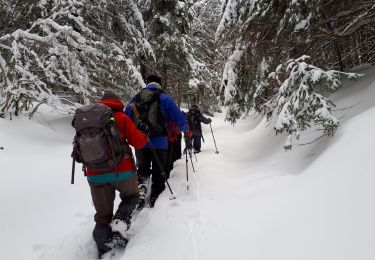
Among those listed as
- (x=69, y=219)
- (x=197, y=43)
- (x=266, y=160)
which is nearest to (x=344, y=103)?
(x=266, y=160)

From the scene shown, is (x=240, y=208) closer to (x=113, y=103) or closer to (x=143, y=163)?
(x=143, y=163)

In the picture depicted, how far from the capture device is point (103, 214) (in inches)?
176

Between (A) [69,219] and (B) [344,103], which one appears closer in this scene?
(A) [69,219]

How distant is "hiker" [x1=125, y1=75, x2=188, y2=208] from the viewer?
19.2 feet

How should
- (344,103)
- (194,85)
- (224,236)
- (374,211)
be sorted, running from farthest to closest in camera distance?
(194,85) < (344,103) < (224,236) < (374,211)

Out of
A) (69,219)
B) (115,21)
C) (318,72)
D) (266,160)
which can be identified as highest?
(115,21)

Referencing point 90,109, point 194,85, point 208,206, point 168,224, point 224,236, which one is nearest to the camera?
point 90,109

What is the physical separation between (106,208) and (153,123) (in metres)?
1.82

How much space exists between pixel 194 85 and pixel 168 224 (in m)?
15.7

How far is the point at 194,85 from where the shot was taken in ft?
66.6

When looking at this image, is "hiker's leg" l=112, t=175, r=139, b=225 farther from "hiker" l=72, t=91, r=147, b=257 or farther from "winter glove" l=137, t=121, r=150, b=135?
"winter glove" l=137, t=121, r=150, b=135

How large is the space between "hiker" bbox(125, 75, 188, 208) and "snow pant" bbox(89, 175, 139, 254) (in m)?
1.18

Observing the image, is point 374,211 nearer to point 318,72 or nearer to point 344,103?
point 318,72

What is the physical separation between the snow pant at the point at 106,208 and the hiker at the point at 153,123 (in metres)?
1.18
